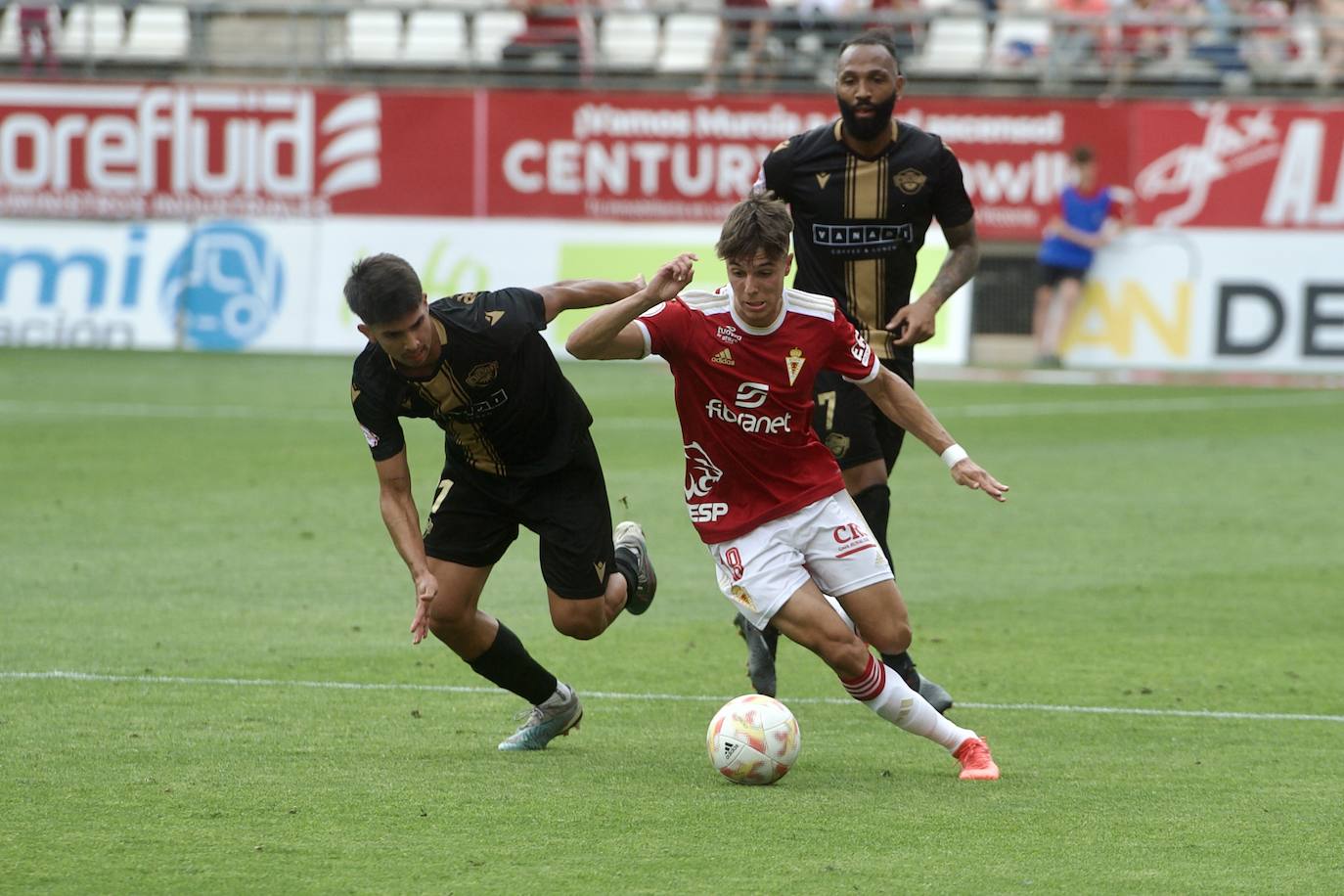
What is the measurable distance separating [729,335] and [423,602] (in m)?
1.35

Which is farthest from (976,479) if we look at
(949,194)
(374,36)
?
(374,36)

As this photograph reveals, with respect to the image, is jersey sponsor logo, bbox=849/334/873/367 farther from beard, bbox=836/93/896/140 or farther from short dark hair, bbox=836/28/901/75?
short dark hair, bbox=836/28/901/75

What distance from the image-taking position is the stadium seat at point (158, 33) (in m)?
25.8

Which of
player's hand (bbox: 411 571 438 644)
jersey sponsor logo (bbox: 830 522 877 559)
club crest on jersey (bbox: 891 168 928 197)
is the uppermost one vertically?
club crest on jersey (bbox: 891 168 928 197)

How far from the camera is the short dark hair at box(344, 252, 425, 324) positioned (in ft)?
19.5

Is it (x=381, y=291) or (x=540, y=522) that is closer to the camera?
(x=381, y=291)

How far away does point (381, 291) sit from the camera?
596 cm

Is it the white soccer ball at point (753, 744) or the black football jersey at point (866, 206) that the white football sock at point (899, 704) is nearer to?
the white soccer ball at point (753, 744)

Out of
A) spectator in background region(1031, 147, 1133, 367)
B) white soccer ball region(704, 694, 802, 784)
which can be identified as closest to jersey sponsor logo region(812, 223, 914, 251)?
white soccer ball region(704, 694, 802, 784)

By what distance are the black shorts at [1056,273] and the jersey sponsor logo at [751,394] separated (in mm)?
15705

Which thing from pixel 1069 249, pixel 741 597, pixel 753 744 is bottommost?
pixel 1069 249

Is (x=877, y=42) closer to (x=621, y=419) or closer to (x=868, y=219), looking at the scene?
(x=868, y=219)

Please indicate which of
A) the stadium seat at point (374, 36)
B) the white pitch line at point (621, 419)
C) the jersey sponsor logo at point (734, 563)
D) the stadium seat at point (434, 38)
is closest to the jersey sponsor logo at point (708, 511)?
the jersey sponsor logo at point (734, 563)

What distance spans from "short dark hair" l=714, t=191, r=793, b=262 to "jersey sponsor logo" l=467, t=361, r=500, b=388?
858 mm
